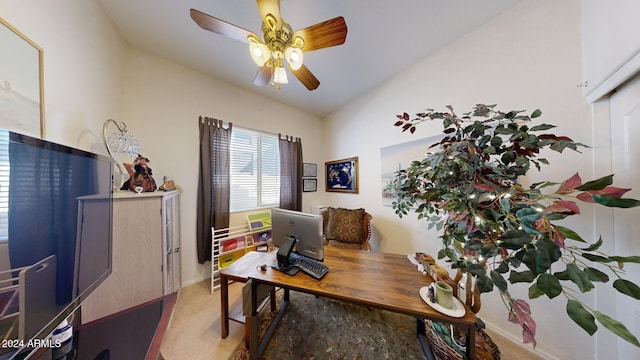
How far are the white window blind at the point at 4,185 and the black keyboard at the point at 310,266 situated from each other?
46.3 inches

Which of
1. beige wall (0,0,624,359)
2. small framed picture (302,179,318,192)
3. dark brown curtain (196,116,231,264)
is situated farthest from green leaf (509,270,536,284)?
small framed picture (302,179,318,192)

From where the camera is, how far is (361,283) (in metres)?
1.08

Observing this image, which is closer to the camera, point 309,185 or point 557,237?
point 557,237

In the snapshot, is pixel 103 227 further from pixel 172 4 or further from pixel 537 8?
pixel 537 8

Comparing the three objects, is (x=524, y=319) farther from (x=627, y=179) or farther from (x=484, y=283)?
(x=627, y=179)

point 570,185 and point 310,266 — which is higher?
point 570,185

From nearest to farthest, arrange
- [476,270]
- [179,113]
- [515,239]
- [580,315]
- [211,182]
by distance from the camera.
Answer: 1. [580,315]
2. [515,239]
3. [476,270]
4. [179,113]
5. [211,182]

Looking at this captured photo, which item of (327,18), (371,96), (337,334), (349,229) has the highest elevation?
(327,18)

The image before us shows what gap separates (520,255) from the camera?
21.4 inches

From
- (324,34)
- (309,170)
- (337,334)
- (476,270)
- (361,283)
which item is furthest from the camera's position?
(309,170)

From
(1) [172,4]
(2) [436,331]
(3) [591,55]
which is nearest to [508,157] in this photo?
(3) [591,55]

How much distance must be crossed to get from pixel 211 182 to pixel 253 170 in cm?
61

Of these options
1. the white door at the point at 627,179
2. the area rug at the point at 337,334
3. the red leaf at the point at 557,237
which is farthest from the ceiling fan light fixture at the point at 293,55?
the area rug at the point at 337,334

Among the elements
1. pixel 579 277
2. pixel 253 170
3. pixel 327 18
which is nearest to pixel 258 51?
pixel 327 18
